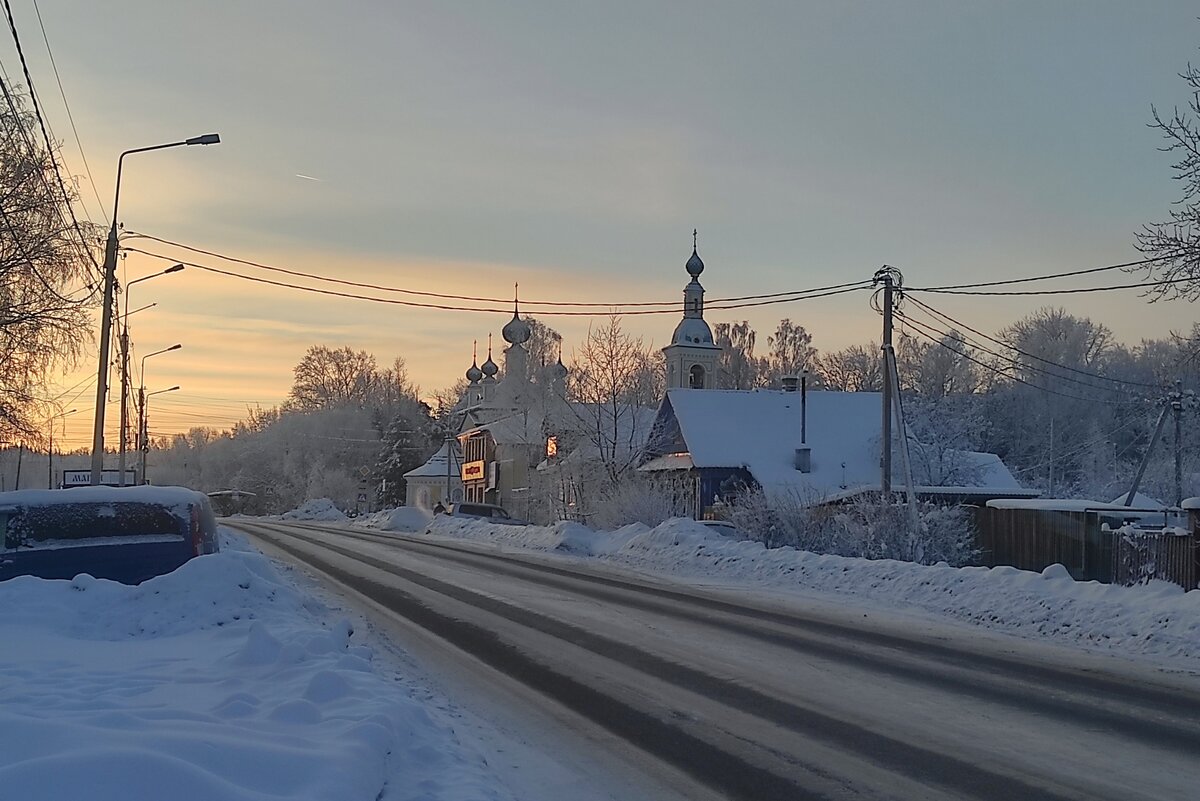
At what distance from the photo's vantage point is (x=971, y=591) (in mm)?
15977

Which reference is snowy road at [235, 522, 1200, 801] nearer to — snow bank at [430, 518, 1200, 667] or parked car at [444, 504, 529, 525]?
snow bank at [430, 518, 1200, 667]

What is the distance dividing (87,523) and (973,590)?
41.6 ft

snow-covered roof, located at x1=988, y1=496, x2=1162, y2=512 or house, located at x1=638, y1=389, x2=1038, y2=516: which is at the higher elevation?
house, located at x1=638, y1=389, x2=1038, y2=516

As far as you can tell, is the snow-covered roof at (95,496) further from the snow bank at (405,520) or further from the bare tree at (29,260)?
the snow bank at (405,520)

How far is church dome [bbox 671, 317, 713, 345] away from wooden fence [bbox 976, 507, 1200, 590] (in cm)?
4753

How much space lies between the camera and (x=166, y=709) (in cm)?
665

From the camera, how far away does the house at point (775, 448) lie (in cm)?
4478

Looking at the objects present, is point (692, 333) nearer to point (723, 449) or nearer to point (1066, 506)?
point (723, 449)

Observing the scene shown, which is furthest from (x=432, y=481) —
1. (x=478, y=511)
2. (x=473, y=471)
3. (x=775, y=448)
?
(x=775, y=448)

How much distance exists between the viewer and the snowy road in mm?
6973

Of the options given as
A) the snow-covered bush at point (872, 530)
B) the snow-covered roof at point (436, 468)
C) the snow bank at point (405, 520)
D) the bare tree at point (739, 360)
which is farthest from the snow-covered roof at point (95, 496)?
the bare tree at point (739, 360)

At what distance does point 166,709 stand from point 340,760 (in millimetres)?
1537

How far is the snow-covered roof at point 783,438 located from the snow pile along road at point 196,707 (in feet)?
111

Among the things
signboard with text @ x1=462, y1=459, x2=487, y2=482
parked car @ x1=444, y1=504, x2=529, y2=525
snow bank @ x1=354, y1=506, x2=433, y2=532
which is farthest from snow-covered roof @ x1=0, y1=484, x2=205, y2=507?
signboard with text @ x1=462, y1=459, x2=487, y2=482
